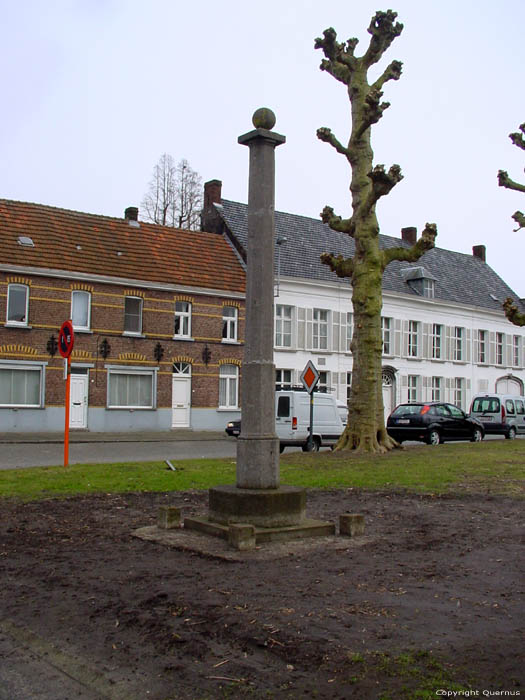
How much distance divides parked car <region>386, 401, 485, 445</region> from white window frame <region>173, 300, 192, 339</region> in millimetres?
10378

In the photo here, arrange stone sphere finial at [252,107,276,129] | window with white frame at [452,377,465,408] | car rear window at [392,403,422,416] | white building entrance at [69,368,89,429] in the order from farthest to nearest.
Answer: window with white frame at [452,377,465,408]
white building entrance at [69,368,89,429]
car rear window at [392,403,422,416]
stone sphere finial at [252,107,276,129]

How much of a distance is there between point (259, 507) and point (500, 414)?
2633 cm

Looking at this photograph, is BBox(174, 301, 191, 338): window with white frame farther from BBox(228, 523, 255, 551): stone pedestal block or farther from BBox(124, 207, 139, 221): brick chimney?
BBox(228, 523, 255, 551): stone pedestal block

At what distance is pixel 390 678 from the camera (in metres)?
4.05

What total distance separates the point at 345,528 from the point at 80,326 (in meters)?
24.1

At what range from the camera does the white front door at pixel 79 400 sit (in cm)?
3028

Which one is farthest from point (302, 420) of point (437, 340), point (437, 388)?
point (437, 340)

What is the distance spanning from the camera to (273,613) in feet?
17.0

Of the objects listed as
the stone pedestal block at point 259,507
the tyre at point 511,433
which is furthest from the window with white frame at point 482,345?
the stone pedestal block at point 259,507

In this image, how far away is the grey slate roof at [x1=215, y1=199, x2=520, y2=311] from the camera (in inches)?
1521

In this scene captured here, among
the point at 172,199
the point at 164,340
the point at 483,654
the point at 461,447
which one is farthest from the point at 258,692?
the point at 172,199

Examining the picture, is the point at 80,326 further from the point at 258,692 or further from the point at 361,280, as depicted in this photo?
the point at 258,692

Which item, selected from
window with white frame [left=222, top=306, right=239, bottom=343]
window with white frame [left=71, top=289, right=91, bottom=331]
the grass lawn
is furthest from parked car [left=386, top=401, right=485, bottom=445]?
window with white frame [left=71, top=289, right=91, bottom=331]

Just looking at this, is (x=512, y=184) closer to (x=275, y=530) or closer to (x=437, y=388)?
(x=275, y=530)
